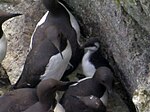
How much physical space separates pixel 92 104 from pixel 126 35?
0.84 meters

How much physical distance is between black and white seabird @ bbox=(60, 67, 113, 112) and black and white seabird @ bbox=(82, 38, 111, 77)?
0.43 m

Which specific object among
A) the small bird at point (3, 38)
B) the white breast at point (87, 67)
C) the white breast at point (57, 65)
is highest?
the small bird at point (3, 38)

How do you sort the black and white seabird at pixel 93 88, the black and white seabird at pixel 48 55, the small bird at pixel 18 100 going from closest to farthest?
1. the small bird at pixel 18 100
2. the black and white seabird at pixel 93 88
3. the black and white seabird at pixel 48 55

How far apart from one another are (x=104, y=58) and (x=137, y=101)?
1.98 m

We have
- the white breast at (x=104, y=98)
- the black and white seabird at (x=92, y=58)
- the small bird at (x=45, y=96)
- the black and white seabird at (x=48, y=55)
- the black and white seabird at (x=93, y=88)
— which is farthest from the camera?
the black and white seabird at (x=92, y=58)

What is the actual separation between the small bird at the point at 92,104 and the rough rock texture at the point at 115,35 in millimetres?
423

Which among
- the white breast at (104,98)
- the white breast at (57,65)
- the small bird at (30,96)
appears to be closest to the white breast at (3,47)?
the white breast at (57,65)

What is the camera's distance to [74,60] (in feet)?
21.6

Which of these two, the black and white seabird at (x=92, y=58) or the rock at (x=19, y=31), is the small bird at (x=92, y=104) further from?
the rock at (x=19, y=31)

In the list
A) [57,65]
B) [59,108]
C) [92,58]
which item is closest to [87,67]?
[92,58]

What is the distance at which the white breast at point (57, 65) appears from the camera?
6.03 metres

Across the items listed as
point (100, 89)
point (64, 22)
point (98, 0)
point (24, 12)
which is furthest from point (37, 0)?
point (100, 89)

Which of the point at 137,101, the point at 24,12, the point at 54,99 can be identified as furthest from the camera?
the point at 24,12

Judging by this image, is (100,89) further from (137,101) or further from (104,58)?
(137,101)
